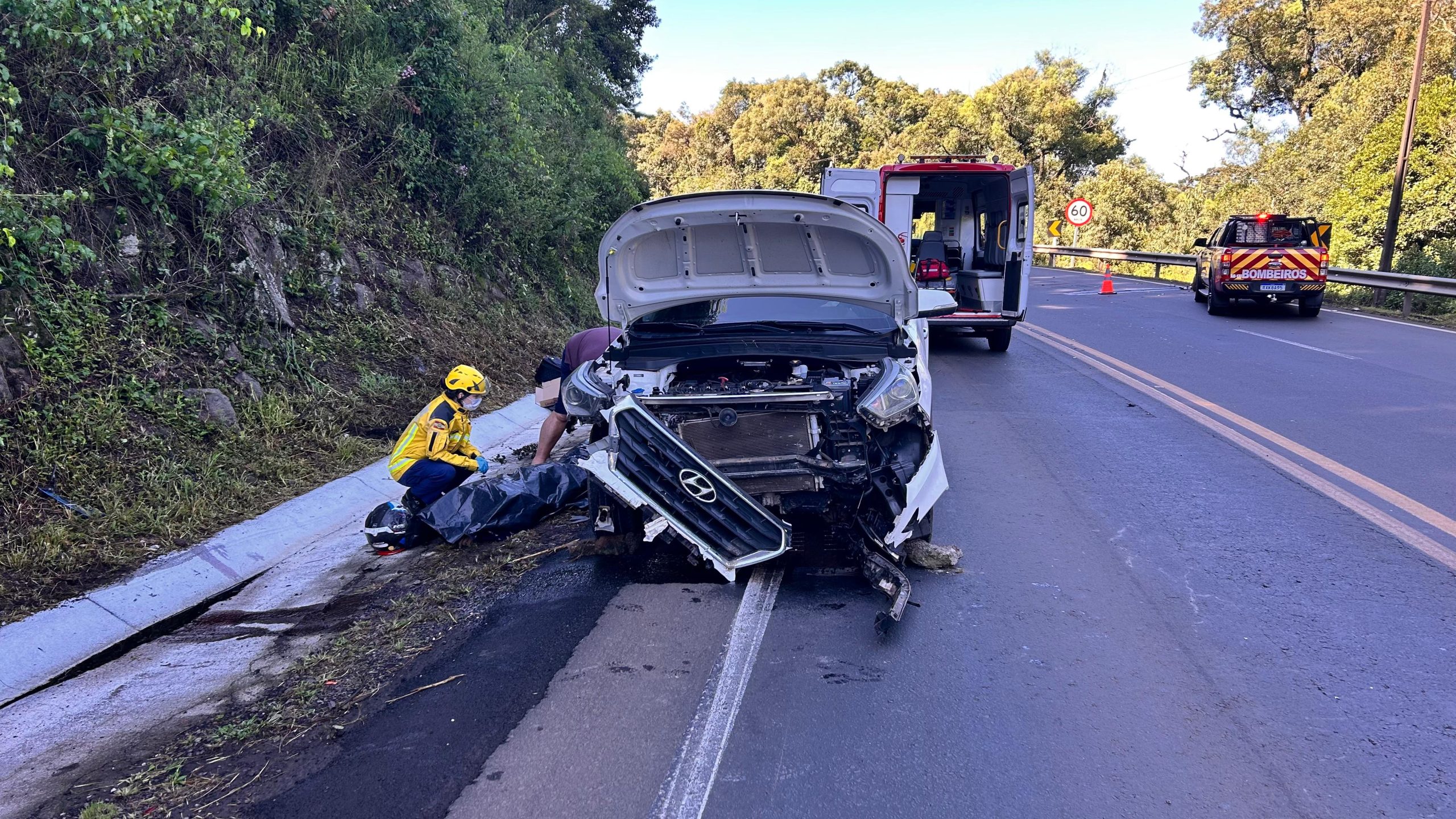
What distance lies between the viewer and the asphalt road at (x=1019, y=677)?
120 inches

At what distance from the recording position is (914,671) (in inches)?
151

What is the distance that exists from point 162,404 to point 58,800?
3.78 metres

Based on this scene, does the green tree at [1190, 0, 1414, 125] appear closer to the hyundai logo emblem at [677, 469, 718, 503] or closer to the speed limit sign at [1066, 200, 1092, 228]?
the speed limit sign at [1066, 200, 1092, 228]

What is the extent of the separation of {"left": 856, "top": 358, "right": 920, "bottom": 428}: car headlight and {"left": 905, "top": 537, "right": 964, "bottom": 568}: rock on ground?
75 cm

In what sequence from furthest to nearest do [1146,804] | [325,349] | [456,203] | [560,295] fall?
[560,295] < [456,203] < [325,349] < [1146,804]

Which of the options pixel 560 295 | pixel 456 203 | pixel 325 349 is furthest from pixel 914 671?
pixel 560 295

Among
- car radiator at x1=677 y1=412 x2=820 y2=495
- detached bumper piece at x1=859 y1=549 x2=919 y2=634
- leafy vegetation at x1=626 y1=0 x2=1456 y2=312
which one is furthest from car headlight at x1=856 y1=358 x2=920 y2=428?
→ leafy vegetation at x1=626 y1=0 x2=1456 y2=312

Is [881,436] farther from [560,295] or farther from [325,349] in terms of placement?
[560,295]

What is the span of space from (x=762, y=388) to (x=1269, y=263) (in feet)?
52.1

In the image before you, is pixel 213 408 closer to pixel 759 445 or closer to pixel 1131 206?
pixel 759 445

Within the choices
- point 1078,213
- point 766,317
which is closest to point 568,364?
point 766,317

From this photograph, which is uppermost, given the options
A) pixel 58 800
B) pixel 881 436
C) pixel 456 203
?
pixel 456 203

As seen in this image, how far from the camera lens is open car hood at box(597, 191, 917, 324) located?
5.12m

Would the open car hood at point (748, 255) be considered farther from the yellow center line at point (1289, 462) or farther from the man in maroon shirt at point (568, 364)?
the yellow center line at point (1289, 462)
